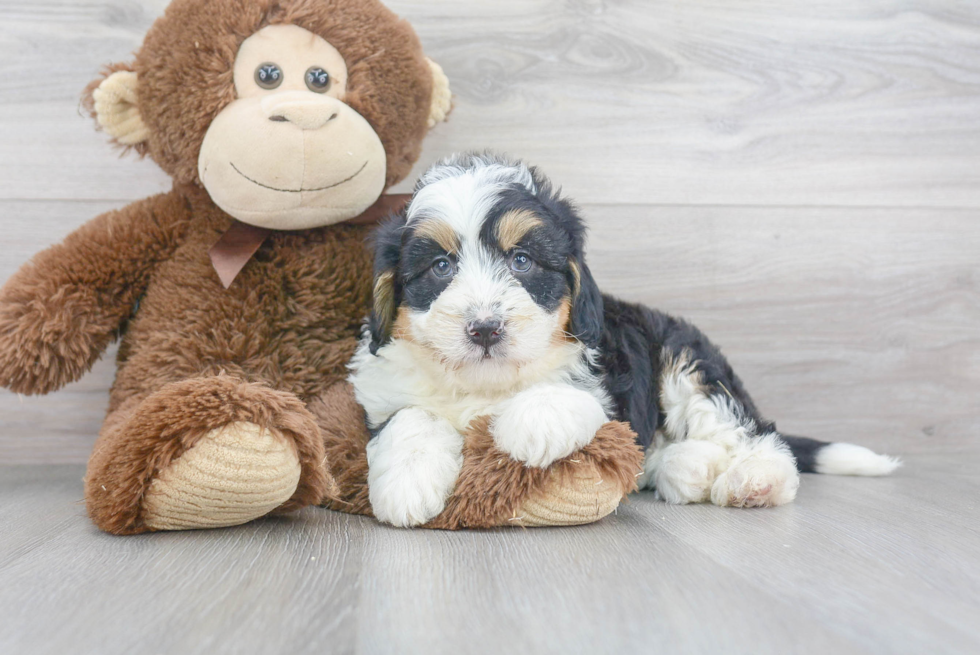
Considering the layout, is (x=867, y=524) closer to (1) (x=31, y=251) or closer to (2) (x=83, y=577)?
(2) (x=83, y=577)

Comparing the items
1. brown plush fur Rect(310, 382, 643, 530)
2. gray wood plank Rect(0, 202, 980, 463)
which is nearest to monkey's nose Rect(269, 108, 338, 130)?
brown plush fur Rect(310, 382, 643, 530)

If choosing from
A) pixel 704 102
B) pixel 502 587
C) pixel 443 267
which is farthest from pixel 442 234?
pixel 704 102

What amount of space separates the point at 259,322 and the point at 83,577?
2.52ft

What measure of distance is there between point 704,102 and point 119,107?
1.77 meters

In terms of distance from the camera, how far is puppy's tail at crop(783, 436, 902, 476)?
2.25 metres

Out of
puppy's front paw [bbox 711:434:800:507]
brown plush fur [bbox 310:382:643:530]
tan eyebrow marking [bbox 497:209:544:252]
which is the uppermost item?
tan eyebrow marking [bbox 497:209:544:252]

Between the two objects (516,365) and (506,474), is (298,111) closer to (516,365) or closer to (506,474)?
(516,365)

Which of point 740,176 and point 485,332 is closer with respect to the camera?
point 485,332

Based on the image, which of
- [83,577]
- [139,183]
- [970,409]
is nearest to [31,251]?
[139,183]

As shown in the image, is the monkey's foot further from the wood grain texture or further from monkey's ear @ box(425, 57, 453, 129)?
monkey's ear @ box(425, 57, 453, 129)

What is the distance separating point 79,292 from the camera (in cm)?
181

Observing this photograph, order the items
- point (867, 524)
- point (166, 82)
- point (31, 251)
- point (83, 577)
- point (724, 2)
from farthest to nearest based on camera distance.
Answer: point (724, 2), point (31, 251), point (166, 82), point (867, 524), point (83, 577)

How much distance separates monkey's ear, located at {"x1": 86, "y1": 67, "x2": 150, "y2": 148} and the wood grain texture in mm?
928

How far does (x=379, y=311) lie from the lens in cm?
172
